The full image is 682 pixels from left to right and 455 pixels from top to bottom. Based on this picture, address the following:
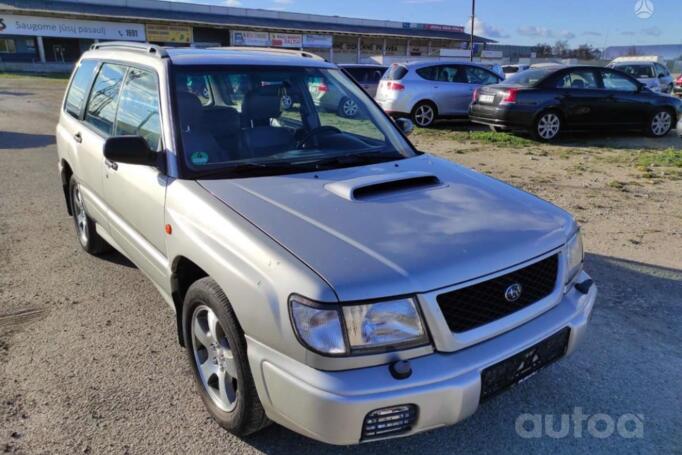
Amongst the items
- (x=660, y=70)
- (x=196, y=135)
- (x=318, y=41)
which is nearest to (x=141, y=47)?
(x=196, y=135)

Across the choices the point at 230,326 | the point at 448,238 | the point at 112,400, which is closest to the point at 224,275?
the point at 230,326

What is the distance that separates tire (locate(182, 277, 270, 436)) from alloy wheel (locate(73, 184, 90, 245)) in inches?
Result: 96.3

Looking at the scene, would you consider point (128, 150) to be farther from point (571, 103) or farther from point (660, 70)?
point (660, 70)

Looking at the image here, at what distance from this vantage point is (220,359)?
2580 mm

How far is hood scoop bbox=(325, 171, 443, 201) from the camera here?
8.93 ft

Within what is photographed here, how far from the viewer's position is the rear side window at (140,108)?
10.4 feet

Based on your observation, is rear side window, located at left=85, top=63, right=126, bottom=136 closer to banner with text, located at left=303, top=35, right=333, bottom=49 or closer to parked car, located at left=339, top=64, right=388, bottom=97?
parked car, located at left=339, top=64, right=388, bottom=97

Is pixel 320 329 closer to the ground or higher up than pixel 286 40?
closer to the ground

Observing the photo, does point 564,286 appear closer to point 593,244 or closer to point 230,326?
point 230,326

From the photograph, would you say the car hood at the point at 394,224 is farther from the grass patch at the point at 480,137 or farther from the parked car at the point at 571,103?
the parked car at the point at 571,103

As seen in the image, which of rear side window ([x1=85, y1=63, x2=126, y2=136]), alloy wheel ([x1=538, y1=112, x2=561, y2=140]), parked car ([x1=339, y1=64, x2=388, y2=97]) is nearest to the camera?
rear side window ([x1=85, y1=63, x2=126, y2=136])

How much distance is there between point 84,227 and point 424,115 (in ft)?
33.7

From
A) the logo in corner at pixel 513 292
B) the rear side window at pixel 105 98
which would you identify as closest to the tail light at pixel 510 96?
the rear side window at pixel 105 98

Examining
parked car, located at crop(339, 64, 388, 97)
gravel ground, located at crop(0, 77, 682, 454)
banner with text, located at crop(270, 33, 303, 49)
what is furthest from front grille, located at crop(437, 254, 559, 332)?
banner with text, located at crop(270, 33, 303, 49)
